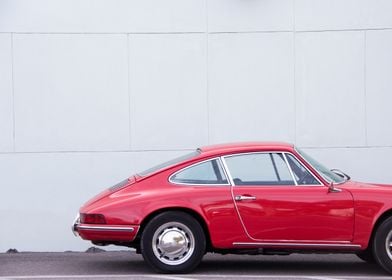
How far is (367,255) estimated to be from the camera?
971 cm

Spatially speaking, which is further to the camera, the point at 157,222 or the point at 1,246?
the point at 1,246

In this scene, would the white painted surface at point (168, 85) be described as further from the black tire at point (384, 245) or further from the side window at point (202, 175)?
the black tire at point (384, 245)

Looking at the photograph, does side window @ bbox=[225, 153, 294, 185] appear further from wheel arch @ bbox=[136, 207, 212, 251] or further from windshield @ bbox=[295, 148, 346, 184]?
wheel arch @ bbox=[136, 207, 212, 251]

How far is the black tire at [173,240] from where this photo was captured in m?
8.91

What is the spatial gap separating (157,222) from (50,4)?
434cm

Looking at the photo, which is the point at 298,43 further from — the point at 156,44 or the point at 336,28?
the point at 156,44

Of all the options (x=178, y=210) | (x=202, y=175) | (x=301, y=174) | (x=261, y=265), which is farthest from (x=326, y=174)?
(x=178, y=210)

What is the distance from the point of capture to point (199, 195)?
898cm

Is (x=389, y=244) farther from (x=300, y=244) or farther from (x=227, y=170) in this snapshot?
(x=227, y=170)

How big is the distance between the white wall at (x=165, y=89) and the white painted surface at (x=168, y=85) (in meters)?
0.01

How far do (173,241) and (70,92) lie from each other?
3678 mm

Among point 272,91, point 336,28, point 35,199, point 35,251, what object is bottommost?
point 35,251

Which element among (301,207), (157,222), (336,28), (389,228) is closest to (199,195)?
(157,222)

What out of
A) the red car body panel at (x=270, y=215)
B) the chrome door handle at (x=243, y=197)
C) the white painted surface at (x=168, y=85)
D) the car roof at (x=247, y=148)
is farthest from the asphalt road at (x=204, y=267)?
the white painted surface at (x=168, y=85)
